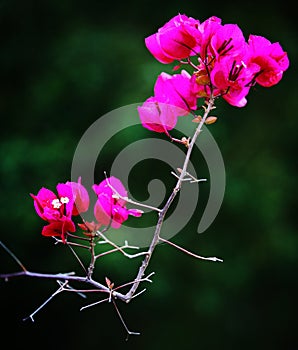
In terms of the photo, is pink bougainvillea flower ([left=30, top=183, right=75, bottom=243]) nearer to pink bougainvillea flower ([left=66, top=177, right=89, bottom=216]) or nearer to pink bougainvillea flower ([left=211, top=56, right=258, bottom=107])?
pink bougainvillea flower ([left=66, top=177, right=89, bottom=216])

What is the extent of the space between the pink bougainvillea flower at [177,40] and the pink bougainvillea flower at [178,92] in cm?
2

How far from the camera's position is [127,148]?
4.54ft

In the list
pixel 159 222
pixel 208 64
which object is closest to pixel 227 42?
pixel 208 64

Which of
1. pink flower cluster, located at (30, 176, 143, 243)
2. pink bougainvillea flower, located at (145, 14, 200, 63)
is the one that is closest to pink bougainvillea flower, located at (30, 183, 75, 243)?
pink flower cluster, located at (30, 176, 143, 243)

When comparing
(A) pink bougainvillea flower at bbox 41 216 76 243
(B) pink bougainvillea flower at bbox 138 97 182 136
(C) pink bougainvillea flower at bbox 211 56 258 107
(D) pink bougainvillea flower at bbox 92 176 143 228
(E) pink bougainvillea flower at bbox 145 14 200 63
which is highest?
(E) pink bougainvillea flower at bbox 145 14 200 63

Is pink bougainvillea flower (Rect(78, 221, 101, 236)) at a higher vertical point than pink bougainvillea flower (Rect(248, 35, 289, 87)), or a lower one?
lower

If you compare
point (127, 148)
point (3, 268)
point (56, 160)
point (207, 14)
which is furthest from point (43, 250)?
point (207, 14)

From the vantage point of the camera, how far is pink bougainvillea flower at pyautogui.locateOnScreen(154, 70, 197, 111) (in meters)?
0.39

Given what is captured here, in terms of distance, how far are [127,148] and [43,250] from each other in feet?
1.44

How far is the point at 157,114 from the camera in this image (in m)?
0.39

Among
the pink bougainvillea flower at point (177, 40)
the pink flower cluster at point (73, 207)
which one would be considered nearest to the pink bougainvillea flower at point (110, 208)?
the pink flower cluster at point (73, 207)

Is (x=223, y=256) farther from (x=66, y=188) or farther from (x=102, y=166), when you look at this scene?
(x=66, y=188)

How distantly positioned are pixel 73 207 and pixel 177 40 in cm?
14

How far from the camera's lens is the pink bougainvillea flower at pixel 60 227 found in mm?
366
